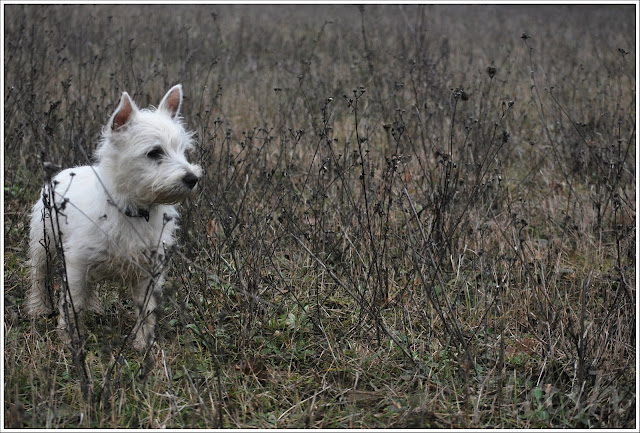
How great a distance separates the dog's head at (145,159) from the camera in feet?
10.6

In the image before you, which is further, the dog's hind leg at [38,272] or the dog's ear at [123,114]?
the dog's hind leg at [38,272]

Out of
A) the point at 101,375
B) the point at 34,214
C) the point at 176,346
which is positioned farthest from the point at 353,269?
the point at 34,214

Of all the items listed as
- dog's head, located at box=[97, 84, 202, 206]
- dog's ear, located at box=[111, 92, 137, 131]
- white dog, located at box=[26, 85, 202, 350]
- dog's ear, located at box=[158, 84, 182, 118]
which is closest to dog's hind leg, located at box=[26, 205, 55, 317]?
white dog, located at box=[26, 85, 202, 350]

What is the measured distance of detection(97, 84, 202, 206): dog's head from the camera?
3.22 meters

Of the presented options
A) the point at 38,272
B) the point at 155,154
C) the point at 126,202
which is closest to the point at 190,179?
the point at 155,154

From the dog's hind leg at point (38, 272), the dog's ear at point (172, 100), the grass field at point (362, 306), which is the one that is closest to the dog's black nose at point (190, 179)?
the grass field at point (362, 306)

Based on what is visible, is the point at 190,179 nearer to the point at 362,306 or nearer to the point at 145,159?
the point at 145,159

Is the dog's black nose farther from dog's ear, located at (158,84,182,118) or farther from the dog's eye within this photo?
dog's ear, located at (158,84,182,118)

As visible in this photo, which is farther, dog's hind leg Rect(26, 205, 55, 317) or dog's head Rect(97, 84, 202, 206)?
dog's hind leg Rect(26, 205, 55, 317)

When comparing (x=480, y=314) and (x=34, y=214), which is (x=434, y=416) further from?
(x=34, y=214)

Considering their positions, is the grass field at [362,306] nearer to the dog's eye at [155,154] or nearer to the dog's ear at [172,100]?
the dog's ear at [172,100]

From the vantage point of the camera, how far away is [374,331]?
3434 millimetres

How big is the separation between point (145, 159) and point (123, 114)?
285 millimetres

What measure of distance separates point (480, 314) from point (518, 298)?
0.25 meters
